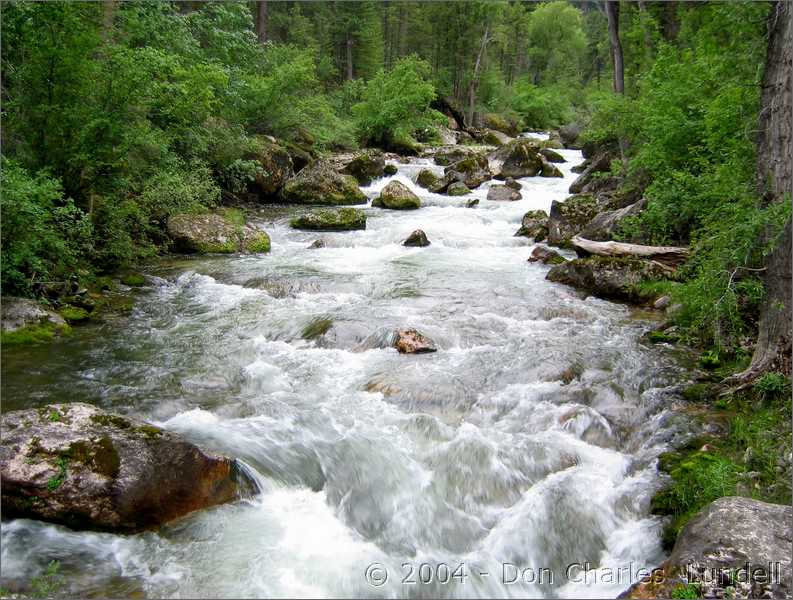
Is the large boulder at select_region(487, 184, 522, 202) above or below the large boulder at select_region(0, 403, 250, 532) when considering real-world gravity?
above

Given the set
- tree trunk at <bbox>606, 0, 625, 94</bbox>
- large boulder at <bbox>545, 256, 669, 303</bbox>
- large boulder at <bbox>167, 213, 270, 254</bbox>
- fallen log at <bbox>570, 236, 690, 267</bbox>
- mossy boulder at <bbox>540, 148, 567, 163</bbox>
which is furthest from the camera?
mossy boulder at <bbox>540, 148, 567, 163</bbox>

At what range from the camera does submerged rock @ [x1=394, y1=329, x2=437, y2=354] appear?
32.2 ft

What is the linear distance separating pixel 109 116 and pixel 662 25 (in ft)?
63.5

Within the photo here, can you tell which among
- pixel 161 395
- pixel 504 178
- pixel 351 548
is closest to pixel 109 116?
pixel 161 395

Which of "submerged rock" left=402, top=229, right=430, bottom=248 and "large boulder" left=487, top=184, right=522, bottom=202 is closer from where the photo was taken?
"submerged rock" left=402, top=229, right=430, bottom=248

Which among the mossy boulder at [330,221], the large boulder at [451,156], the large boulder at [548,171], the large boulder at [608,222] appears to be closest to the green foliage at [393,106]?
the large boulder at [451,156]

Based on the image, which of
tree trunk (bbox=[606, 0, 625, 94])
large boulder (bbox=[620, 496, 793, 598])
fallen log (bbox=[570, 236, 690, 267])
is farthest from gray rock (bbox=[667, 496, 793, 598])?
tree trunk (bbox=[606, 0, 625, 94])

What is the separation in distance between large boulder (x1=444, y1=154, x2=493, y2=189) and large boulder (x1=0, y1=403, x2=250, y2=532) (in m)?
20.8

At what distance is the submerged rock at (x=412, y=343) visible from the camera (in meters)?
9.80

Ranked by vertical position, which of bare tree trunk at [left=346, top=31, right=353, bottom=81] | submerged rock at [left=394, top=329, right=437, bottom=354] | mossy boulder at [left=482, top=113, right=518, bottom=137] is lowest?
submerged rock at [left=394, top=329, right=437, bottom=354]

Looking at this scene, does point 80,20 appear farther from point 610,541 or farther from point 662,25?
point 662,25

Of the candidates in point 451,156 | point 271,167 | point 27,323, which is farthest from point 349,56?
point 27,323

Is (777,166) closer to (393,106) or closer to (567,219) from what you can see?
(567,219)

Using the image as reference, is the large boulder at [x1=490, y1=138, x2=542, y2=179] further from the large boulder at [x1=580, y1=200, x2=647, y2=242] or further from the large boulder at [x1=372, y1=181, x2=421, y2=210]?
the large boulder at [x1=580, y1=200, x2=647, y2=242]
